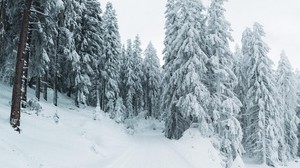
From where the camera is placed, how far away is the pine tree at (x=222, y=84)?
2712 centimetres

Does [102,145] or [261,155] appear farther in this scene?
[261,155]

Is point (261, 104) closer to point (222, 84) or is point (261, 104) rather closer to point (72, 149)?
point (222, 84)

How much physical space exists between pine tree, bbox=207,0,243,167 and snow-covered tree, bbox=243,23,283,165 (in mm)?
7125

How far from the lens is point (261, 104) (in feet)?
115

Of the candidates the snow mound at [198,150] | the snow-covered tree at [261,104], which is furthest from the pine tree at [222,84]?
the snow-covered tree at [261,104]

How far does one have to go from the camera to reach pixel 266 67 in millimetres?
35938

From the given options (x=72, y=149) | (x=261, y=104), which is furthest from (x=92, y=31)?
(x=72, y=149)

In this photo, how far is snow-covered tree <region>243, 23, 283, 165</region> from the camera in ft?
113

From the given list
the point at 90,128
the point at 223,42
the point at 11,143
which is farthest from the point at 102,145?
the point at 223,42

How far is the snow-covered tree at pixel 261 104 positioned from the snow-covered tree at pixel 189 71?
855cm

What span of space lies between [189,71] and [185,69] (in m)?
0.86

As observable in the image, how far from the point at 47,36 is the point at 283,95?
35476 millimetres

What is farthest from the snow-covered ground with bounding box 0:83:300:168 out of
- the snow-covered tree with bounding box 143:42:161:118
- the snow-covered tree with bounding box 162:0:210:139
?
the snow-covered tree with bounding box 143:42:161:118

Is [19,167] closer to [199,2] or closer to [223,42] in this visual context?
[223,42]
